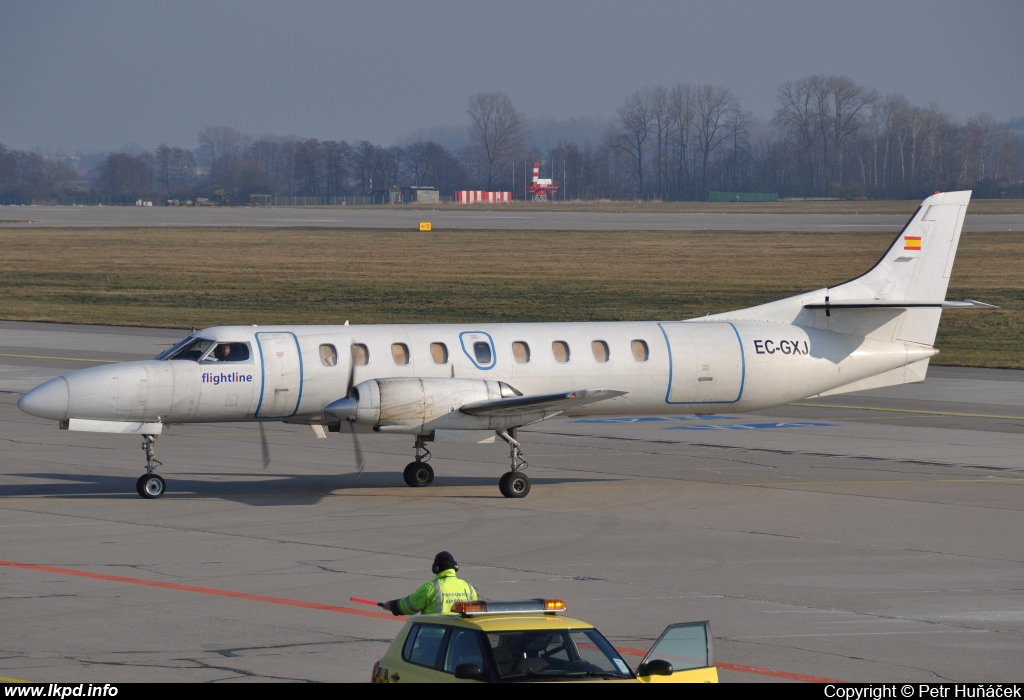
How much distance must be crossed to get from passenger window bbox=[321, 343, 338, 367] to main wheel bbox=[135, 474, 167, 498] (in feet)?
11.2

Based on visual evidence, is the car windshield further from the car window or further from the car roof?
the car window

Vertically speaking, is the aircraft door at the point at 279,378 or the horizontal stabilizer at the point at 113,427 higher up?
the aircraft door at the point at 279,378

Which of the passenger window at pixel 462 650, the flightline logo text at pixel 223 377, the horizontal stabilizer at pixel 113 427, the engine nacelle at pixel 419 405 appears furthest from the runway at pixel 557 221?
the passenger window at pixel 462 650

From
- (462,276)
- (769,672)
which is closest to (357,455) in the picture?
(769,672)

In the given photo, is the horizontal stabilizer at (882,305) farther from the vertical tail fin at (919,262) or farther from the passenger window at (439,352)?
the passenger window at (439,352)

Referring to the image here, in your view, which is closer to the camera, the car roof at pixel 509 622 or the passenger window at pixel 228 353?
the car roof at pixel 509 622

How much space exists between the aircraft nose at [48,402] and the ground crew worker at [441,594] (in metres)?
12.0

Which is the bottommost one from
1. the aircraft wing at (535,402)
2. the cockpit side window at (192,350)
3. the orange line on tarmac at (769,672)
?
the orange line on tarmac at (769,672)

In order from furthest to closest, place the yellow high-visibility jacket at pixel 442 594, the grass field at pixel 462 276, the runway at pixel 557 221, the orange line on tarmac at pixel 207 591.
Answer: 1. the runway at pixel 557 221
2. the grass field at pixel 462 276
3. the orange line on tarmac at pixel 207 591
4. the yellow high-visibility jacket at pixel 442 594

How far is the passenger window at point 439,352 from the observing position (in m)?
22.9

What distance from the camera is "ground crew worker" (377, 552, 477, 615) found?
419 inches

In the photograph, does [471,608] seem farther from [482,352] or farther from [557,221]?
[557,221]

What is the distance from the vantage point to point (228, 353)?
72.4ft
